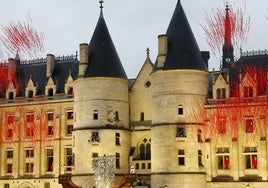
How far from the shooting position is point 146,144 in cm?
7356

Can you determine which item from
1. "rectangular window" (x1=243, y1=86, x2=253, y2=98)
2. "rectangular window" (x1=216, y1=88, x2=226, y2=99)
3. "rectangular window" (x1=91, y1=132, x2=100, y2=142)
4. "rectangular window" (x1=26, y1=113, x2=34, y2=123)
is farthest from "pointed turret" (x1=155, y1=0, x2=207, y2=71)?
"rectangular window" (x1=26, y1=113, x2=34, y2=123)

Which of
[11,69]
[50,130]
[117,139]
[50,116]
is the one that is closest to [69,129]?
[50,130]

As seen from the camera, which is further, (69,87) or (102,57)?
(69,87)

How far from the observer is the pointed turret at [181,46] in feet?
224

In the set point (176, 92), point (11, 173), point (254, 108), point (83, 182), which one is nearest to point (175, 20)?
point (176, 92)

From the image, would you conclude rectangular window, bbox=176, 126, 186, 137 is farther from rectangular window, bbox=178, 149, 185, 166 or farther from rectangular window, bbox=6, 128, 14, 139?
rectangular window, bbox=6, 128, 14, 139

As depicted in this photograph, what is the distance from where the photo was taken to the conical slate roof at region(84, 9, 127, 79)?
235 feet

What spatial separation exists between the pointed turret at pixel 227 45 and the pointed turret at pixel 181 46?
569 cm

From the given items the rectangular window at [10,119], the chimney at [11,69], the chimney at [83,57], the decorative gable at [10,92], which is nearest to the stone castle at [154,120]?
the chimney at [83,57]

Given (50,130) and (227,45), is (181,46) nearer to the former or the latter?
(227,45)

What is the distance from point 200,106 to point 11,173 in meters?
25.7

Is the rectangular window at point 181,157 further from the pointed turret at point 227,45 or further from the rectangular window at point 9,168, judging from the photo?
the rectangular window at point 9,168

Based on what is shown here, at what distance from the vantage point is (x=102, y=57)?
7244cm

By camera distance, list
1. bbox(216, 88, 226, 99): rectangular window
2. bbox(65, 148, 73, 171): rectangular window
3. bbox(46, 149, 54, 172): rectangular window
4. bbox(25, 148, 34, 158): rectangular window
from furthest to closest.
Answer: bbox(25, 148, 34, 158): rectangular window
bbox(46, 149, 54, 172): rectangular window
bbox(65, 148, 73, 171): rectangular window
bbox(216, 88, 226, 99): rectangular window
